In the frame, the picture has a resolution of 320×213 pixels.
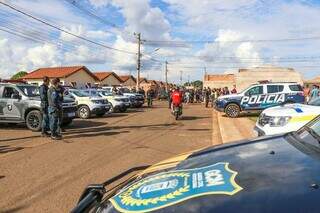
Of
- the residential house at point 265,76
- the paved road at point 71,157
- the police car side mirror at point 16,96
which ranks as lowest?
the paved road at point 71,157

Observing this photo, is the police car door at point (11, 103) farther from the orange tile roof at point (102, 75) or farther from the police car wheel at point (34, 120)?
the orange tile roof at point (102, 75)

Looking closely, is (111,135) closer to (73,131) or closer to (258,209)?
(73,131)

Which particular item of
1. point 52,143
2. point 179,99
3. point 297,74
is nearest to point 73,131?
point 52,143

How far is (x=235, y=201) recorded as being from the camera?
6.33ft

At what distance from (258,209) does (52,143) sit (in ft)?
38.0

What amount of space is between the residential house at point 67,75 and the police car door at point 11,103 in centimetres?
4828

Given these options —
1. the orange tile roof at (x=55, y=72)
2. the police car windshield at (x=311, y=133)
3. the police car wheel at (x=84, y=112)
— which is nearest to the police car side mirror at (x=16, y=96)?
the police car wheel at (x=84, y=112)

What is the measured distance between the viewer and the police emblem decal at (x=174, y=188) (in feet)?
6.85

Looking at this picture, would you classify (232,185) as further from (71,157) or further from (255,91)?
(255,91)

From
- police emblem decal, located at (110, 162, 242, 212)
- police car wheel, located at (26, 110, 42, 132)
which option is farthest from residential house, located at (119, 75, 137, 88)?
police emblem decal, located at (110, 162, 242, 212)

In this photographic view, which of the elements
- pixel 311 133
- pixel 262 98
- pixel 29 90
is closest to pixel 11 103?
pixel 29 90

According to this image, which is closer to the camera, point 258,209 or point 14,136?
point 258,209

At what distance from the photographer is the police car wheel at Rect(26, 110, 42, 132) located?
16.1 meters

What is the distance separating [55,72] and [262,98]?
51490 mm
